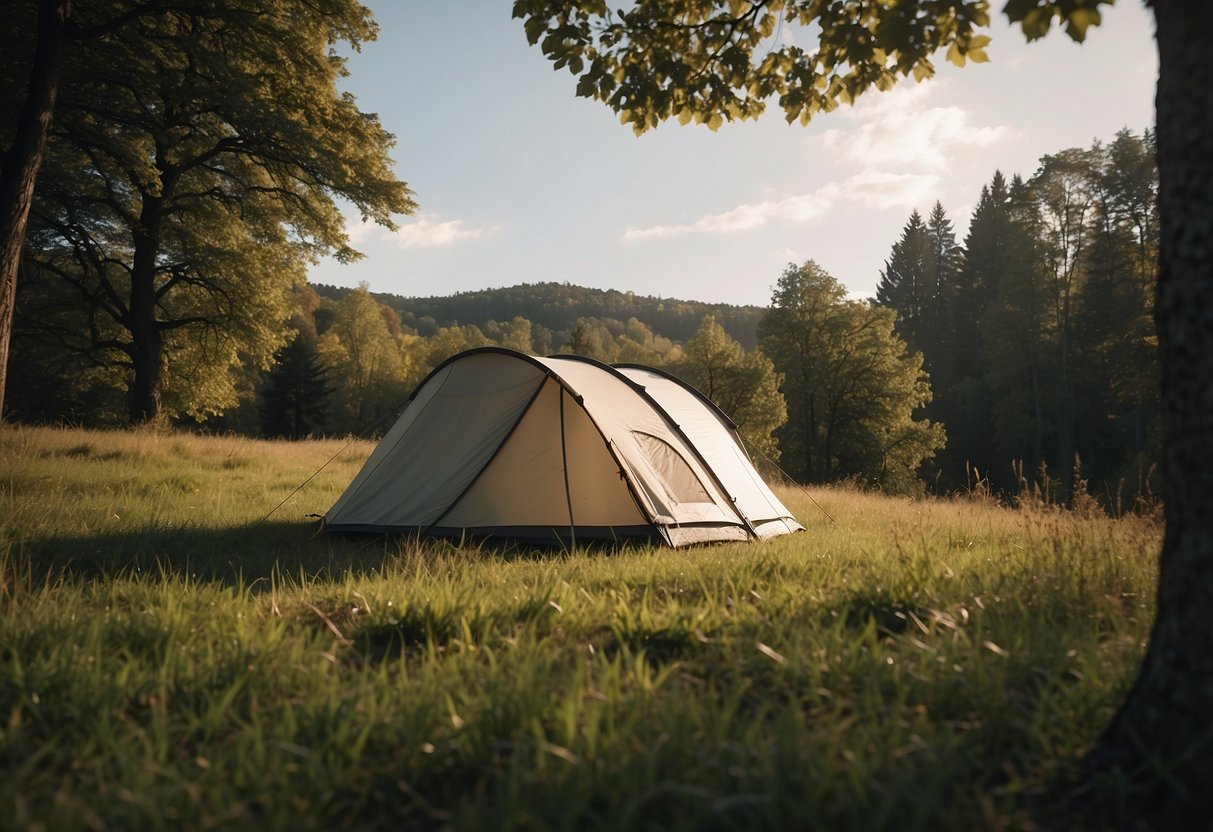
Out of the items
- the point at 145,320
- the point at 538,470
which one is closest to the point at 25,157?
the point at 538,470

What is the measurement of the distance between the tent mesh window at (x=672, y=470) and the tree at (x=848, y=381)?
24328 mm

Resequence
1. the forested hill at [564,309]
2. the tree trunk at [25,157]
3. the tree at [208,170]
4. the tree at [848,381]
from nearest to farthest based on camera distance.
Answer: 1. the tree trunk at [25,157]
2. the tree at [208,170]
3. the tree at [848,381]
4. the forested hill at [564,309]

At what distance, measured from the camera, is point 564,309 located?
141 meters

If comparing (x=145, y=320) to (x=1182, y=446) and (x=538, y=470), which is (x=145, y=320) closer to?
(x=538, y=470)

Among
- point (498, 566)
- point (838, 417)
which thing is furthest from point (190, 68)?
point (838, 417)

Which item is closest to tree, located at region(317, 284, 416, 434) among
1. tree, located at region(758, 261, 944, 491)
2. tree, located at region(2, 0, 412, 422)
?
tree, located at region(758, 261, 944, 491)

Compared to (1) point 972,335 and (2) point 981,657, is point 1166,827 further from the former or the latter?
(1) point 972,335

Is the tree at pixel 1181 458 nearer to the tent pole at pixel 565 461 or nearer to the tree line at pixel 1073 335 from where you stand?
the tent pole at pixel 565 461

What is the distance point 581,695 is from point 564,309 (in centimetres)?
14082

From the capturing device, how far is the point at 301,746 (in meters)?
2.12

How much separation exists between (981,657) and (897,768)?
103 cm

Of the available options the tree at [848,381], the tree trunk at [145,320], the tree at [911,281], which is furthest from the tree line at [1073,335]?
the tree trunk at [145,320]

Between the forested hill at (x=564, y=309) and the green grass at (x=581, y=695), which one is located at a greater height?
the forested hill at (x=564, y=309)

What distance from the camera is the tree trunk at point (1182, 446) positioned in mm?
1949
